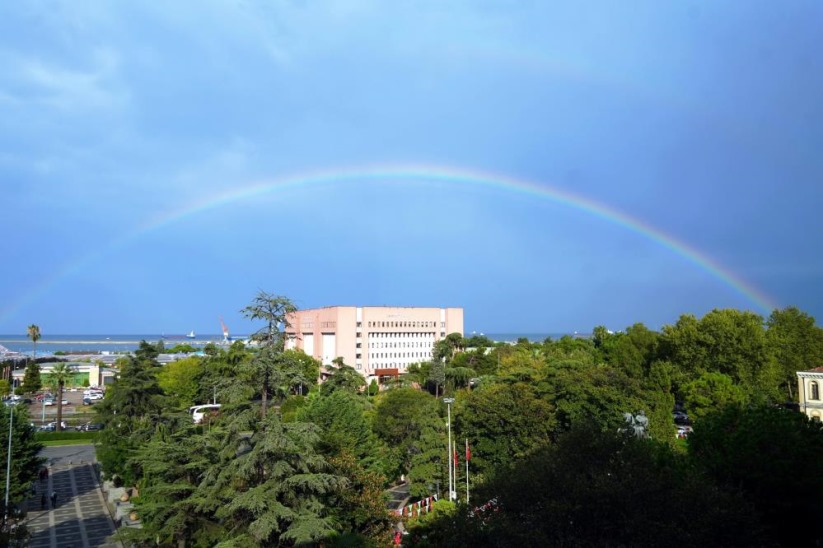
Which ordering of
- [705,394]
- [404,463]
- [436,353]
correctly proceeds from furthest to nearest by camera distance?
[436,353], [705,394], [404,463]

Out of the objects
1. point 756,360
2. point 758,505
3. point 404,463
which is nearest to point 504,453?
point 404,463

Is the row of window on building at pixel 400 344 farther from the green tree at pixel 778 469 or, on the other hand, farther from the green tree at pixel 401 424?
the green tree at pixel 778 469

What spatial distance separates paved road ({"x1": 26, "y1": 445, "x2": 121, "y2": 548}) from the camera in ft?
88.0

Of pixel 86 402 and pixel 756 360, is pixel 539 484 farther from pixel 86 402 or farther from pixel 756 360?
pixel 86 402

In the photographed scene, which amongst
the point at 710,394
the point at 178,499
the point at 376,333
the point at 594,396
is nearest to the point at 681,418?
the point at 710,394

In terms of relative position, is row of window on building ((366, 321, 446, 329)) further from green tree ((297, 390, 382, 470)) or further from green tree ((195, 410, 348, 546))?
green tree ((195, 410, 348, 546))

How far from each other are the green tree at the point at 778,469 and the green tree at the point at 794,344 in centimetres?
4065

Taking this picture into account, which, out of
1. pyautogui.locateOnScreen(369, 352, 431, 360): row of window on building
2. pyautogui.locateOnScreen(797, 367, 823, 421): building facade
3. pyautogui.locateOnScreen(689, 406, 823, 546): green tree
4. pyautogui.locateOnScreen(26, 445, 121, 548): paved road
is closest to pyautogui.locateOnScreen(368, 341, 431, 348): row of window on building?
pyautogui.locateOnScreen(369, 352, 431, 360): row of window on building

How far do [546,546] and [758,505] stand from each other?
838 cm

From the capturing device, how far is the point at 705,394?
42312 millimetres

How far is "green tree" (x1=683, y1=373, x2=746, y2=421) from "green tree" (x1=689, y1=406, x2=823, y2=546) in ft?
79.1

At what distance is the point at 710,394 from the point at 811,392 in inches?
384

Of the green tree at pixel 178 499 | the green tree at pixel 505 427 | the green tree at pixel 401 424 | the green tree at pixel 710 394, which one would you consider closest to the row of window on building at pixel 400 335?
the green tree at pixel 401 424

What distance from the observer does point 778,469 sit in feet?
49.4
